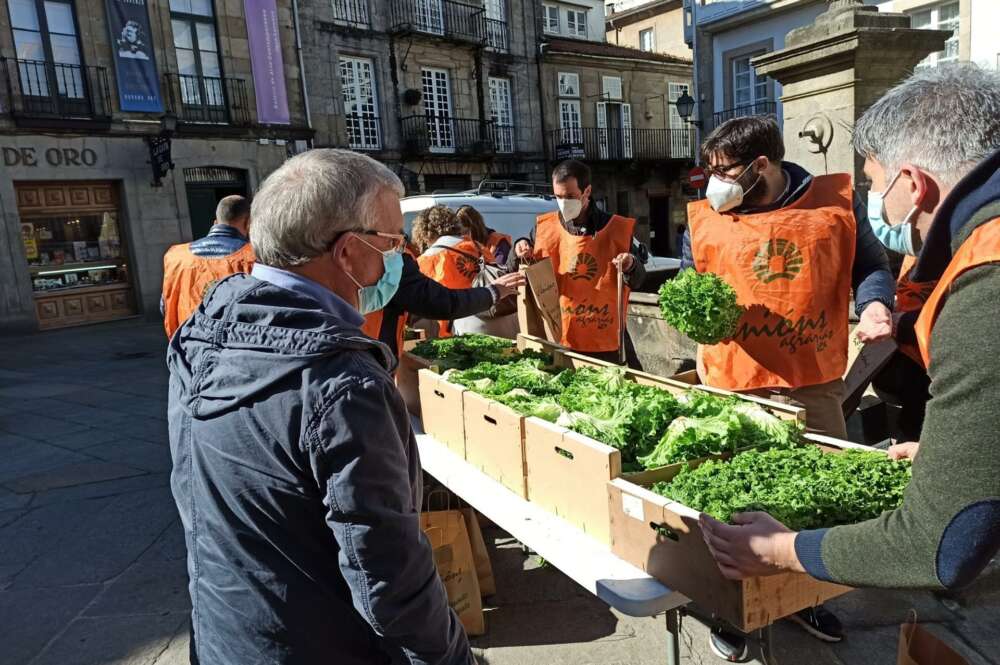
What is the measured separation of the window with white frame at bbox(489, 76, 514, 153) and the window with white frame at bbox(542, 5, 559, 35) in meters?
5.10

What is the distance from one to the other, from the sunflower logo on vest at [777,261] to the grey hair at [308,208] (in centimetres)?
210

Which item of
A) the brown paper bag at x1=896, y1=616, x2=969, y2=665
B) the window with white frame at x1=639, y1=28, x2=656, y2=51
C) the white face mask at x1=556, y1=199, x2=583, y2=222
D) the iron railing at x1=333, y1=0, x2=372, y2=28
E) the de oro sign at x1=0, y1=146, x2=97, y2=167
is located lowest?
the brown paper bag at x1=896, y1=616, x2=969, y2=665

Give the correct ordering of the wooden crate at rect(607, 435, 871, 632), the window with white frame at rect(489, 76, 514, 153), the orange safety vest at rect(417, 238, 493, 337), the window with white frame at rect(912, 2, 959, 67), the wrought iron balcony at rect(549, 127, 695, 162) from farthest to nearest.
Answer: the wrought iron balcony at rect(549, 127, 695, 162), the window with white frame at rect(489, 76, 514, 153), the window with white frame at rect(912, 2, 959, 67), the orange safety vest at rect(417, 238, 493, 337), the wooden crate at rect(607, 435, 871, 632)

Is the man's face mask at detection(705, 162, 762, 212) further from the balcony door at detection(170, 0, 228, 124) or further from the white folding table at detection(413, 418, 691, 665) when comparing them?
the balcony door at detection(170, 0, 228, 124)

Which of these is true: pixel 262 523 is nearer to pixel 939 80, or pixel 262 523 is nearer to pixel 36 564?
pixel 939 80

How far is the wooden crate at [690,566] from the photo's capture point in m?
1.74

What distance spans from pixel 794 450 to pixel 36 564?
4.43 meters

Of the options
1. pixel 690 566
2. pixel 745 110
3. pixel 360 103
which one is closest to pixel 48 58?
pixel 360 103

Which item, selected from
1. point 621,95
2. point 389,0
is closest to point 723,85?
point 621,95

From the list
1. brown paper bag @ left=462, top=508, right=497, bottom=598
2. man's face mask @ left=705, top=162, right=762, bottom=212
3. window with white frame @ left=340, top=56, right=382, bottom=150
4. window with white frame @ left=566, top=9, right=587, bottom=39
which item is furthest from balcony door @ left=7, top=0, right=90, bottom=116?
window with white frame @ left=566, top=9, right=587, bottom=39

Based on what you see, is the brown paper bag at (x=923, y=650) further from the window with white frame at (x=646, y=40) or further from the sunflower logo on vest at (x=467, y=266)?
the window with white frame at (x=646, y=40)

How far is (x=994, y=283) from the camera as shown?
3.79 ft

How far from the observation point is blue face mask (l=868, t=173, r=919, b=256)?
1468 millimetres

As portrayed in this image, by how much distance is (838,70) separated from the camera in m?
5.91
